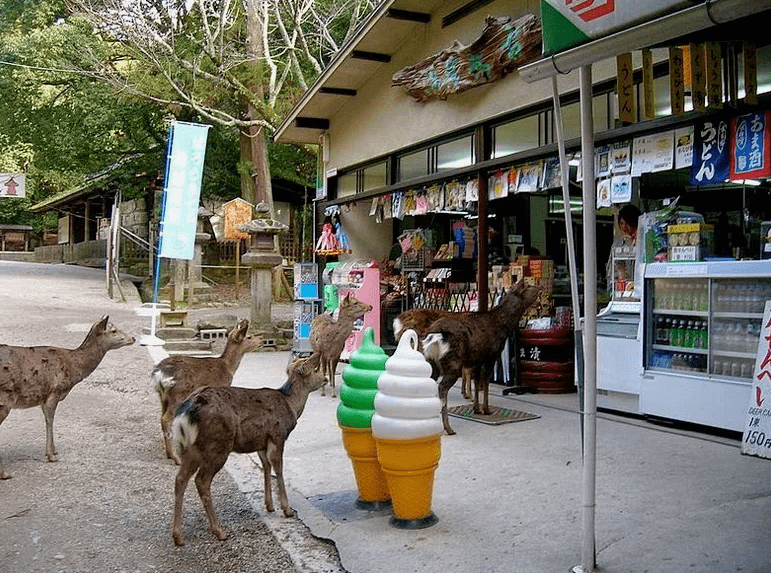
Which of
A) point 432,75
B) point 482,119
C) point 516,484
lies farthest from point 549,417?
point 432,75

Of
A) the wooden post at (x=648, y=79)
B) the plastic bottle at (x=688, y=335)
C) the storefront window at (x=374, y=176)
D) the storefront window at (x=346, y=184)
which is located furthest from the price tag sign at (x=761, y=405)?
the storefront window at (x=346, y=184)

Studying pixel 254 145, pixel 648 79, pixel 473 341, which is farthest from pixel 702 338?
pixel 254 145

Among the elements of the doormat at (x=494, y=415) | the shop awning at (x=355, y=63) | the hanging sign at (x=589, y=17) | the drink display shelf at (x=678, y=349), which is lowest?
the doormat at (x=494, y=415)

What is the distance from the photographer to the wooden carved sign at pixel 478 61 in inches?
328

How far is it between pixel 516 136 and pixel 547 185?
1.02 m

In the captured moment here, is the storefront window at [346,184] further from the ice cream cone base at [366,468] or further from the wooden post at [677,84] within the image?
the ice cream cone base at [366,468]

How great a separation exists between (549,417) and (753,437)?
7.13 ft

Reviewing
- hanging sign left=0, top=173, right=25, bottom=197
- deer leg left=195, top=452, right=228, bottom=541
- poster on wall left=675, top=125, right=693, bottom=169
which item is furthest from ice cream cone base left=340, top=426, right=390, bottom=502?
hanging sign left=0, top=173, right=25, bottom=197

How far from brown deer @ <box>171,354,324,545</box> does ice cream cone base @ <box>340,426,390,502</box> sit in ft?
1.47

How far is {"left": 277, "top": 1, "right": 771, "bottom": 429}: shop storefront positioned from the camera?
6.44m

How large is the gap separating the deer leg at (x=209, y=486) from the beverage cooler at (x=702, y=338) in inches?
174

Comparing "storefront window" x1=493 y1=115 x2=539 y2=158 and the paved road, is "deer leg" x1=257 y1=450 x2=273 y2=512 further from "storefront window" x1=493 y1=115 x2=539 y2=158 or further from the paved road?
"storefront window" x1=493 y1=115 x2=539 y2=158

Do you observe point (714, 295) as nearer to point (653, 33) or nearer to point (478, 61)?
point (653, 33)

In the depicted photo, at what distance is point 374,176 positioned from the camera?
42.9 feet
